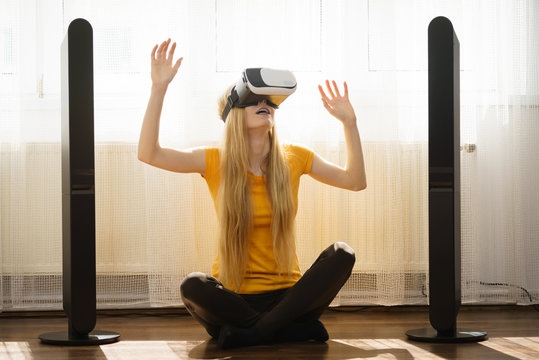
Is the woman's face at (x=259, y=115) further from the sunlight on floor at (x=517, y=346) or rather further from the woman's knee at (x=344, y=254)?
the sunlight on floor at (x=517, y=346)

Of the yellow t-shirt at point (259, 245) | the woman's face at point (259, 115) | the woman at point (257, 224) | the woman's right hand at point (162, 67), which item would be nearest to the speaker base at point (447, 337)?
the woman at point (257, 224)

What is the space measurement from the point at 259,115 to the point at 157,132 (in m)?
0.32

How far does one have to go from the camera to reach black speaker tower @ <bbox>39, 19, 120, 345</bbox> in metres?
1.87

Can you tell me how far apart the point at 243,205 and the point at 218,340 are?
412 mm

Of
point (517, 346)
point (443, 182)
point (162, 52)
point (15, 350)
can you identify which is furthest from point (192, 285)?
point (517, 346)

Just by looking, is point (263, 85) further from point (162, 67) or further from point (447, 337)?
point (447, 337)

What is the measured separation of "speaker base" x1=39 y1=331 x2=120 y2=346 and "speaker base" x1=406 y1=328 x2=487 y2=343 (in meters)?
0.89

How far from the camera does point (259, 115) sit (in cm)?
204

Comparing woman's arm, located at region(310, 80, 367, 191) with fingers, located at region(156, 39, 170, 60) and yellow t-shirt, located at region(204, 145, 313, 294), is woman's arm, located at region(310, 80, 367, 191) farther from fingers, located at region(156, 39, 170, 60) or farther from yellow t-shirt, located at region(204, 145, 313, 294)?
fingers, located at region(156, 39, 170, 60)

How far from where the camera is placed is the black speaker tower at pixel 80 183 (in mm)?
1874

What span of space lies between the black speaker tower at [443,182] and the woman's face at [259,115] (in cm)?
50

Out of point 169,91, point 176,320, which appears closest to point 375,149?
point 169,91

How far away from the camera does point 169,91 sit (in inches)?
96.1

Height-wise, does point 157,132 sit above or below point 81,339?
above
